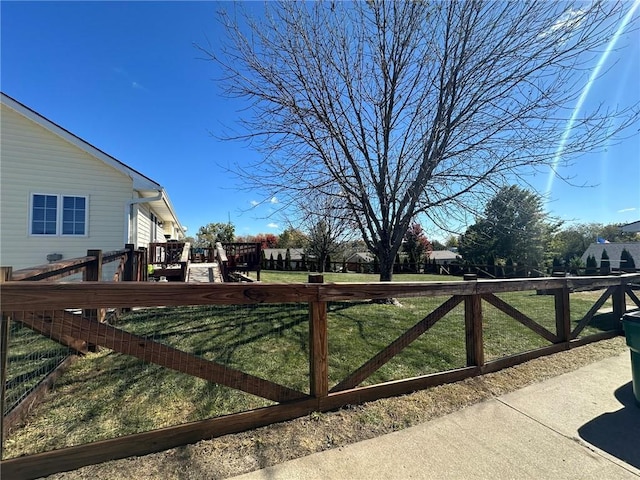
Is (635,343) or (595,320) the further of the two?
(595,320)

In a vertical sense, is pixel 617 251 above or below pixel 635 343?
above

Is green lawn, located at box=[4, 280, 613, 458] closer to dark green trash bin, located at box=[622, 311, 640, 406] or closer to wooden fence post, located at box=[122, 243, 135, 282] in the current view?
wooden fence post, located at box=[122, 243, 135, 282]

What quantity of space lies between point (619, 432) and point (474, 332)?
1.34m

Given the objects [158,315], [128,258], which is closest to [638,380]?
[158,315]

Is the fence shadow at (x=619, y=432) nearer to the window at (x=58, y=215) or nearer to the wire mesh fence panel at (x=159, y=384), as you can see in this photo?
the wire mesh fence panel at (x=159, y=384)

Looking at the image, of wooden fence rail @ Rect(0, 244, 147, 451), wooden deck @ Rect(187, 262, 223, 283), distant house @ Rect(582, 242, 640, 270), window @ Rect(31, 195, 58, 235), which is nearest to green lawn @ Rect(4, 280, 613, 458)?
wooden fence rail @ Rect(0, 244, 147, 451)

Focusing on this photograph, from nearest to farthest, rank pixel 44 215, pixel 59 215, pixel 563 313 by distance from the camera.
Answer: pixel 563 313, pixel 44 215, pixel 59 215

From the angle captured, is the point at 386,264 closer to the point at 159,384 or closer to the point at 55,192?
the point at 159,384

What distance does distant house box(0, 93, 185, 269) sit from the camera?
26.3 ft

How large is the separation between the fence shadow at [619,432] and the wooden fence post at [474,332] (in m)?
1.08

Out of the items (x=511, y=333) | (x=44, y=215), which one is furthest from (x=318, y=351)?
(x=44, y=215)

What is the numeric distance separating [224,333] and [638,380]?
4.94 meters

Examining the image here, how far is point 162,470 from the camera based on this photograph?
194 cm

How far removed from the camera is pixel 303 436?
235 centimetres
